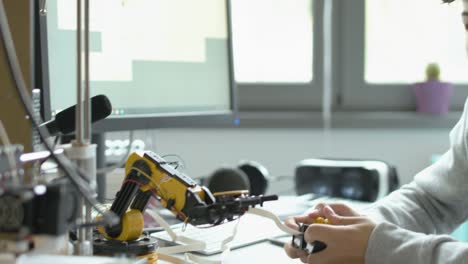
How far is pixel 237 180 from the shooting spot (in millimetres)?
1288

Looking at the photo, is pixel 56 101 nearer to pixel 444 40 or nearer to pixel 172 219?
pixel 172 219

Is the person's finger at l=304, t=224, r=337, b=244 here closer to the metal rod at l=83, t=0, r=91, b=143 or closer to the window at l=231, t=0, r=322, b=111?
the metal rod at l=83, t=0, r=91, b=143

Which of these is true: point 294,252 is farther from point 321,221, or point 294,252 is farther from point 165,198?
point 165,198

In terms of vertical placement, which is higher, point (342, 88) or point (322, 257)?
point (342, 88)

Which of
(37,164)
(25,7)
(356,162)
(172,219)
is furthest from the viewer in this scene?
(356,162)

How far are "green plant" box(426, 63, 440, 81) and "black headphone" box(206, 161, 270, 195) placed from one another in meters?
0.84

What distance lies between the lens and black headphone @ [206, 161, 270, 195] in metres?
1.28

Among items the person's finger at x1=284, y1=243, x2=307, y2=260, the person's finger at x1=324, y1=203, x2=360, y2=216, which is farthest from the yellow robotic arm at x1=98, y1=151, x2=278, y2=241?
the person's finger at x1=324, y1=203, x2=360, y2=216

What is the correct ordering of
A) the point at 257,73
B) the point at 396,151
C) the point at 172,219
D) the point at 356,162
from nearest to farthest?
the point at 172,219 < the point at 356,162 < the point at 396,151 < the point at 257,73

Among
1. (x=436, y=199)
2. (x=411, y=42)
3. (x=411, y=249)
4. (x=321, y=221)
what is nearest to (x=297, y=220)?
(x=321, y=221)

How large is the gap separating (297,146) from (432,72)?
1.63 feet

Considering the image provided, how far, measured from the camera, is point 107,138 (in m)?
1.28

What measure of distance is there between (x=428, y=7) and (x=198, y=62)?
1.11 meters

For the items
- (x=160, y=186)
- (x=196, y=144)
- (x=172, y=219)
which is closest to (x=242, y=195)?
(x=160, y=186)
